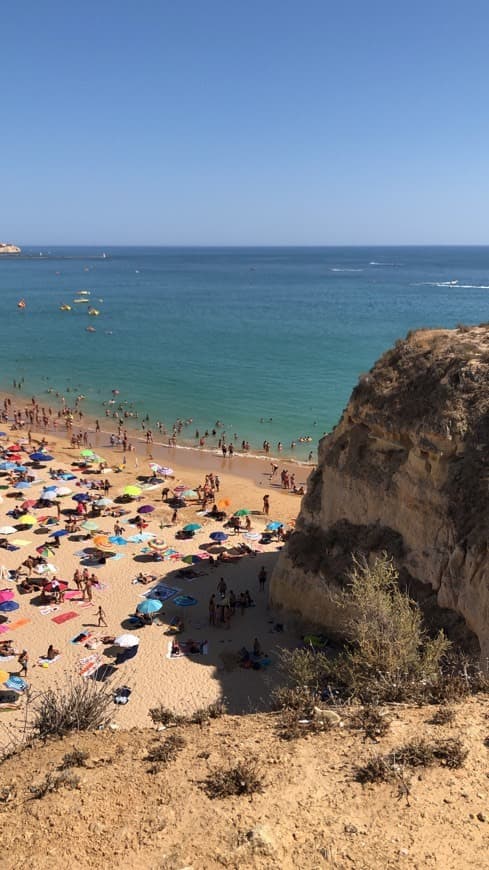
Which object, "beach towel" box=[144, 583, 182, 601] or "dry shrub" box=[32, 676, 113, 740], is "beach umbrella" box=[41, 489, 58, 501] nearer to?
"beach towel" box=[144, 583, 182, 601]

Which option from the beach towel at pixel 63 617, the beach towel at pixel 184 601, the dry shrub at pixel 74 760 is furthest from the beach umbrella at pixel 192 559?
the dry shrub at pixel 74 760

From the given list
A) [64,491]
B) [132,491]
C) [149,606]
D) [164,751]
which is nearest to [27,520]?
[64,491]

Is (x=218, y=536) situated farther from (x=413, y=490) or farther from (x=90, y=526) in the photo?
(x=413, y=490)

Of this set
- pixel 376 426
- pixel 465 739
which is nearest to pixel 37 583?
pixel 376 426

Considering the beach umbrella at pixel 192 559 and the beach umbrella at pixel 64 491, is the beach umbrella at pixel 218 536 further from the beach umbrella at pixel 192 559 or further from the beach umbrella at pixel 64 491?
the beach umbrella at pixel 64 491

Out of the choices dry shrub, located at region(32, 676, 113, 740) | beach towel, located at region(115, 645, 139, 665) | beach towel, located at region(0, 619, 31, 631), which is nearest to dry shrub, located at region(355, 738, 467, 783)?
dry shrub, located at region(32, 676, 113, 740)

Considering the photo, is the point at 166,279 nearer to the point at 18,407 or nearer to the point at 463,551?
the point at 18,407
